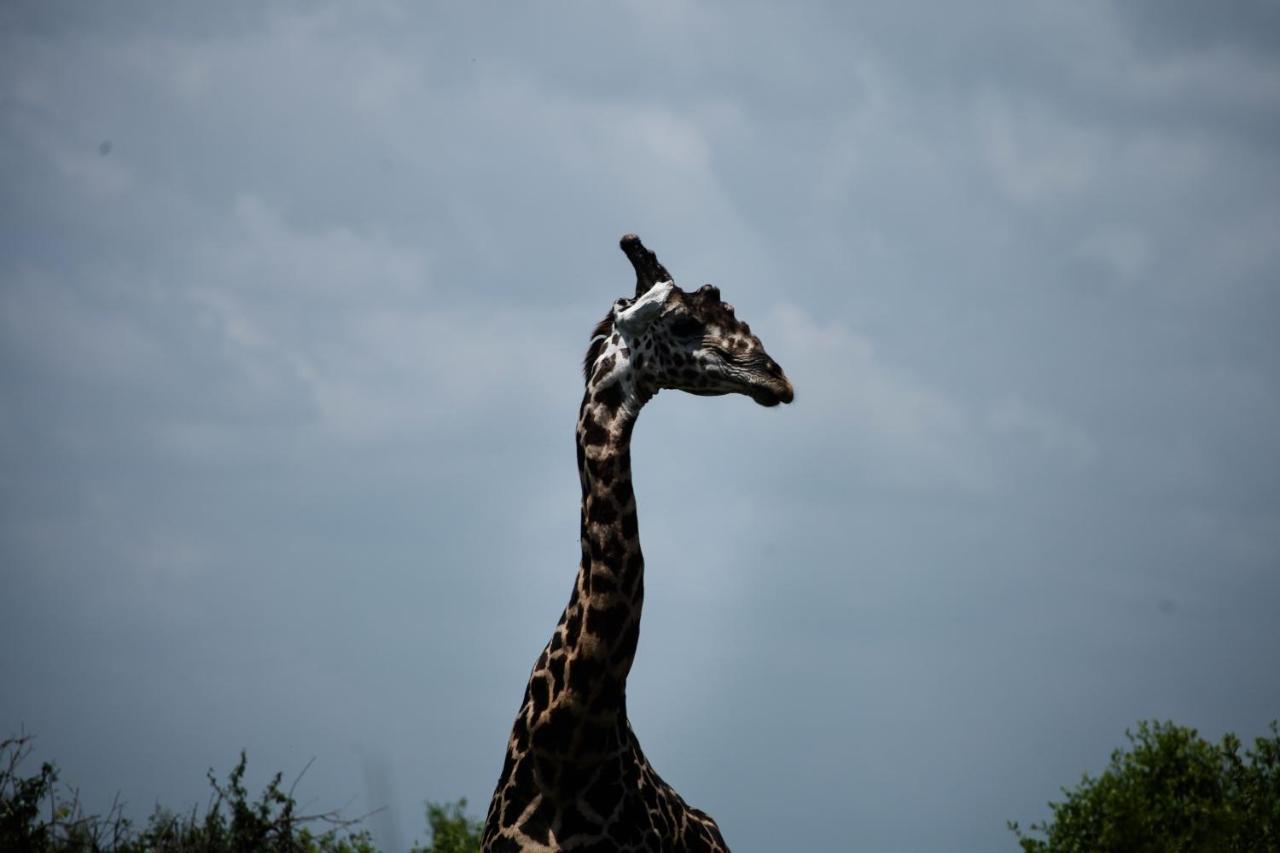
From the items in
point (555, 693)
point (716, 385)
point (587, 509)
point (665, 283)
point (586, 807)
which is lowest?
point (586, 807)

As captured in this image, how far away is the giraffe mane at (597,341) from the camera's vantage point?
30.4 feet

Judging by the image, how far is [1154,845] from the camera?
16750 millimetres

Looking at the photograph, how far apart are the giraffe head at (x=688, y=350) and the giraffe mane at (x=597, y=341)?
6 centimetres

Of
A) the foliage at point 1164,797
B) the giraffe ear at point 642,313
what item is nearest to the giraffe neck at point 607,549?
the giraffe ear at point 642,313

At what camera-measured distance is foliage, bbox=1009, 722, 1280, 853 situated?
17.5m

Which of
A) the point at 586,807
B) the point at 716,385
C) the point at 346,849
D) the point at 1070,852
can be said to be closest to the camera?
the point at 586,807

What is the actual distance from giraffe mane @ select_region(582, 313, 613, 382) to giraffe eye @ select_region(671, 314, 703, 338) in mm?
578

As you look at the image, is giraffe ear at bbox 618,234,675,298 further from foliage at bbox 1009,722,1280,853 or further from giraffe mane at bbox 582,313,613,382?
foliage at bbox 1009,722,1280,853

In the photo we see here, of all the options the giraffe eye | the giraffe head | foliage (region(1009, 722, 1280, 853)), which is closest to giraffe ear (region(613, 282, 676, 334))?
the giraffe head

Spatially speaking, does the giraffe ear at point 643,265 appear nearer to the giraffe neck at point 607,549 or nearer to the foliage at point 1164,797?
the giraffe neck at point 607,549

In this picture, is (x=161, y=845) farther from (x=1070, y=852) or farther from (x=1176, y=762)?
(x=1176, y=762)

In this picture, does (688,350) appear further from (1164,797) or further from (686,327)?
(1164,797)

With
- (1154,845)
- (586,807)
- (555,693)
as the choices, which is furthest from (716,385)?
(1154,845)

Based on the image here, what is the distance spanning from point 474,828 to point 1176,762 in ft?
38.5
